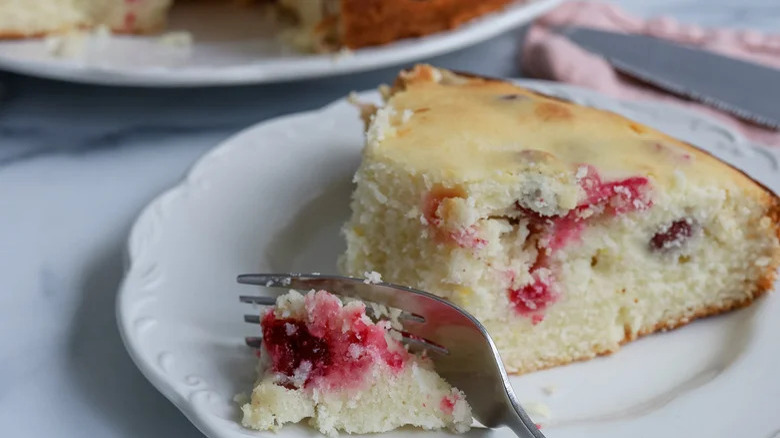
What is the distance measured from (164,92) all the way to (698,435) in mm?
2038

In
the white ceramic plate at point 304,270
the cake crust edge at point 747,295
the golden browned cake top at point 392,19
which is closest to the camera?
the white ceramic plate at point 304,270

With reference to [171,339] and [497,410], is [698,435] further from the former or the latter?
[171,339]

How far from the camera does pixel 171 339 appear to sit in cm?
178

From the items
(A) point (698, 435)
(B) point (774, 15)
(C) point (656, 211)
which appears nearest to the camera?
(A) point (698, 435)

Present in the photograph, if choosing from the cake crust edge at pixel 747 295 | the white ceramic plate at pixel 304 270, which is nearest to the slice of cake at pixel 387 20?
the white ceramic plate at pixel 304 270

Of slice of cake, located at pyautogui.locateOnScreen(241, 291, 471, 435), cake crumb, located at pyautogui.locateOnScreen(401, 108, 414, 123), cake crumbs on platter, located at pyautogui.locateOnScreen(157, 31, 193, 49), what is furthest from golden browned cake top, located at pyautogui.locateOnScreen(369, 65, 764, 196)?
cake crumbs on platter, located at pyautogui.locateOnScreen(157, 31, 193, 49)

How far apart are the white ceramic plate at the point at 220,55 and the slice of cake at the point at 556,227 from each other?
27.1 inches

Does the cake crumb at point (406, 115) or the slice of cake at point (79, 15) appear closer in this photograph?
the cake crumb at point (406, 115)

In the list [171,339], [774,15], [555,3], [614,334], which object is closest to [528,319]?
[614,334]

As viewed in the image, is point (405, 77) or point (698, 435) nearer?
point (698, 435)

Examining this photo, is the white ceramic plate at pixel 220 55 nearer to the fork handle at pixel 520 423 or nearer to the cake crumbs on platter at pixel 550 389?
the cake crumbs on platter at pixel 550 389

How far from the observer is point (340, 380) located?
5.33 feet

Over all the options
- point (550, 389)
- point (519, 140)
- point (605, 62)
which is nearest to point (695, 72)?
point (605, 62)

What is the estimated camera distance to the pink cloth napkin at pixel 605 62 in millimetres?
2805
